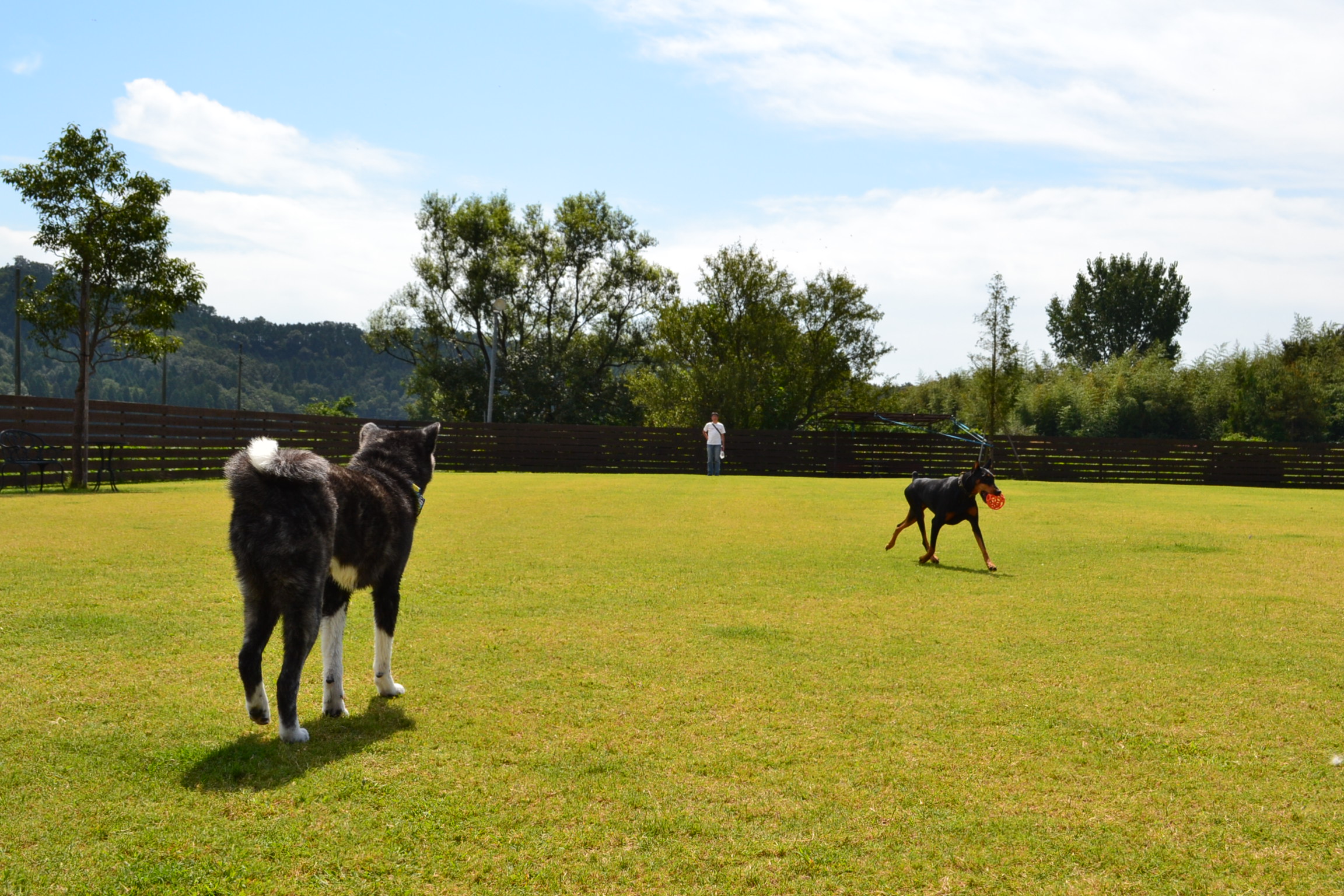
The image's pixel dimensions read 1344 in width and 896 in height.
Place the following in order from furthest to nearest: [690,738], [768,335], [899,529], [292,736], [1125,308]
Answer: [1125,308] → [768,335] → [899,529] → [690,738] → [292,736]

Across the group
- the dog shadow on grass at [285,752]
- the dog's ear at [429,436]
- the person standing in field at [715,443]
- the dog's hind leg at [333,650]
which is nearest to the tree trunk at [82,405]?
the person standing in field at [715,443]

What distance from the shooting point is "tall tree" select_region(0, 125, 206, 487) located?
17.6 metres

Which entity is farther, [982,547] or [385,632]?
[982,547]

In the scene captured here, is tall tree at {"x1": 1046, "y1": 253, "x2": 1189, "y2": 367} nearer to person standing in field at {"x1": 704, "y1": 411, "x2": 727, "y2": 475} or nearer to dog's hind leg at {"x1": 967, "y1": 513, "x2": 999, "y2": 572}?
person standing in field at {"x1": 704, "y1": 411, "x2": 727, "y2": 475}

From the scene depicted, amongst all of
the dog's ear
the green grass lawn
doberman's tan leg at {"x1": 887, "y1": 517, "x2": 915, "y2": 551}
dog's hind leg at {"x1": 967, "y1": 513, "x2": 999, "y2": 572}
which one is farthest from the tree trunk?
dog's hind leg at {"x1": 967, "y1": 513, "x2": 999, "y2": 572}

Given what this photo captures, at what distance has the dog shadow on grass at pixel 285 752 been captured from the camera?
10.8 feet

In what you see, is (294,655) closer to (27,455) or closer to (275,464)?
(275,464)

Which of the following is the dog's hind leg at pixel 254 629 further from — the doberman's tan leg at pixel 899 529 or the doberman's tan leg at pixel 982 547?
the doberman's tan leg at pixel 899 529

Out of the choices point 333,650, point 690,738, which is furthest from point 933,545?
point 333,650

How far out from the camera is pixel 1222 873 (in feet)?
8.94

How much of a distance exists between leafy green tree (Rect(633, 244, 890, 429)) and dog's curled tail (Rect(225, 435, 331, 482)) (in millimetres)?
35805

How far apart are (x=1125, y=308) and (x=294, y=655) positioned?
8264 cm

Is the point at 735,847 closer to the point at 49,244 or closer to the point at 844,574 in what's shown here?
the point at 844,574

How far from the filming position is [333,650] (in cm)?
408
